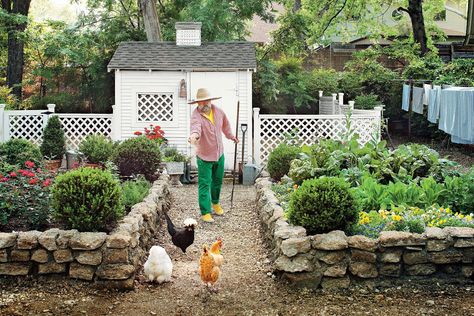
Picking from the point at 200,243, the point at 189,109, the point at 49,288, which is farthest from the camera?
the point at 189,109

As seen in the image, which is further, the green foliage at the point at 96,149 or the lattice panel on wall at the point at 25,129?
the lattice panel on wall at the point at 25,129

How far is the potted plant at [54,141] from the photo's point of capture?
575 inches

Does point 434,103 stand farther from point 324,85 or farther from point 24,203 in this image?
point 24,203

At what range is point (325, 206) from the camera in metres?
6.60

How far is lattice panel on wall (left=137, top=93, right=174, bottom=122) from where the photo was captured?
15.1 metres

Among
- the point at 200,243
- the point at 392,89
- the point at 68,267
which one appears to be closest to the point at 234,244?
the point at 200,243

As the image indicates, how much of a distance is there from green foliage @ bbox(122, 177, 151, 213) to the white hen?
1910 mm

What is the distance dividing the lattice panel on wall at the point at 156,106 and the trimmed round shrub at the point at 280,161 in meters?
4.23

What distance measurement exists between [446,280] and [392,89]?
15251 mm

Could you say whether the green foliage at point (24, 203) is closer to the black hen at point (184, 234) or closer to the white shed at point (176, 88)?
the black hen at point (184, 234)

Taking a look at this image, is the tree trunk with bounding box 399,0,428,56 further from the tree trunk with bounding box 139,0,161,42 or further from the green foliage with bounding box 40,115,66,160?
the green foliage with bounding box 40,115,66,160

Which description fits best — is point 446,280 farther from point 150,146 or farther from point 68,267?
point 150,146

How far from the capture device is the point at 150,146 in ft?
36.7

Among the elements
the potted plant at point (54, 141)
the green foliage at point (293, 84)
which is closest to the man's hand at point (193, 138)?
the potted plant at point (54, 141)
